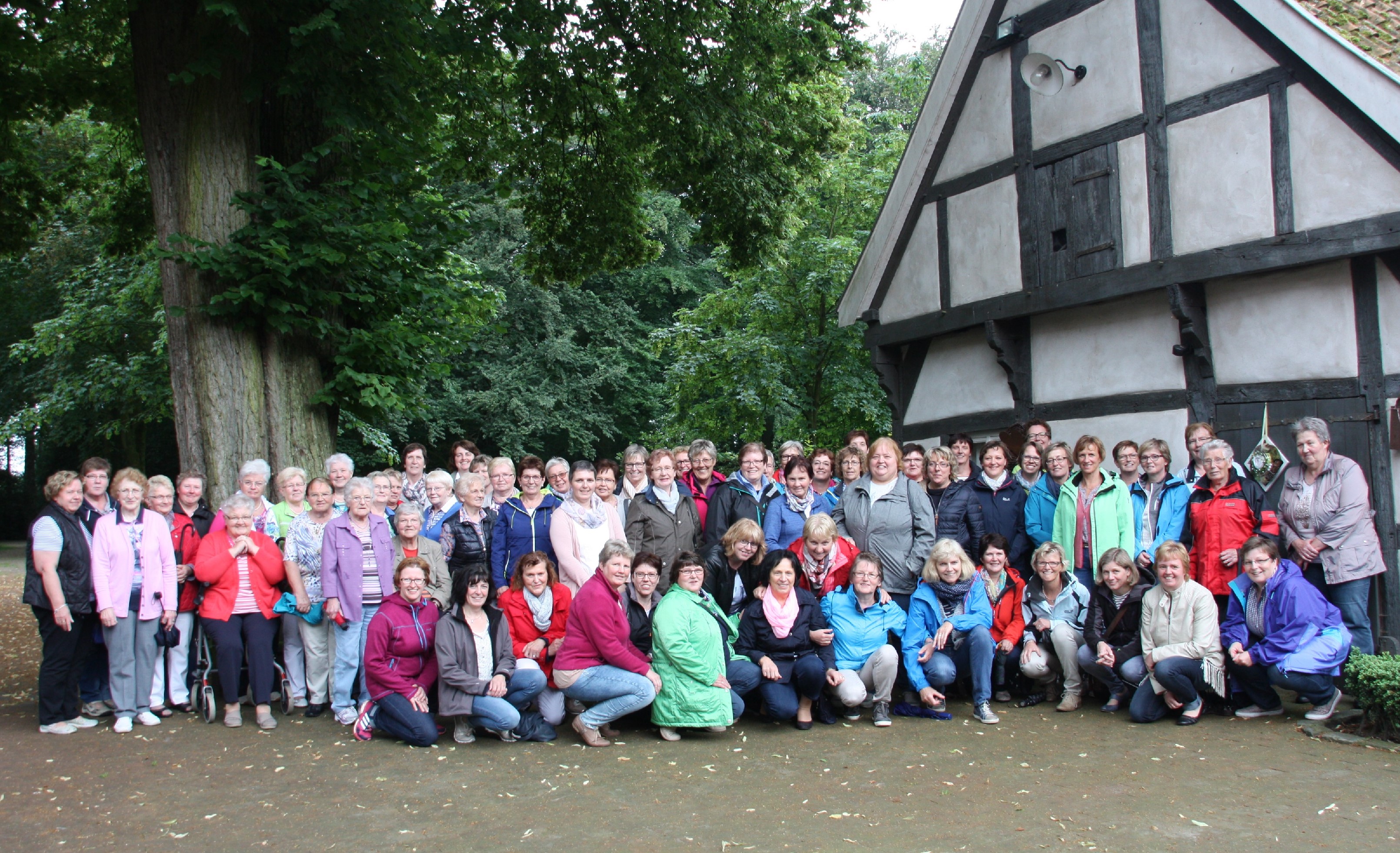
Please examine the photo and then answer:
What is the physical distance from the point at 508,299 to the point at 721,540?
22177 mm

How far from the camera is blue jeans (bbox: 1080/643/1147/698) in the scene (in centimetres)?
704

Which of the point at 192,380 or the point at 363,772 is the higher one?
the point at 192,380

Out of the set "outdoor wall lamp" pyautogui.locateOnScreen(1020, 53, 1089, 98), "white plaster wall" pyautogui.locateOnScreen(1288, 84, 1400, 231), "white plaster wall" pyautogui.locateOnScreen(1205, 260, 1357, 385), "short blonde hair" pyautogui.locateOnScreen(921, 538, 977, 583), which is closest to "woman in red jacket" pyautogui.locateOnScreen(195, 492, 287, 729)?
"short blonde hair" pyautogui.locateOnScreen(921, 538, 977, 583)

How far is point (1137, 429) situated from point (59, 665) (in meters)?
8.93

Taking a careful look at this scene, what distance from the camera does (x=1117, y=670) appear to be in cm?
712

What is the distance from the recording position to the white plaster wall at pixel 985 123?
36.5ft

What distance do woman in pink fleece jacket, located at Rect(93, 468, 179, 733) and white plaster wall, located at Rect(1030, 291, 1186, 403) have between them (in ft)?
26.8

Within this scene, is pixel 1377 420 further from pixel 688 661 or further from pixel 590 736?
pixel 590 736

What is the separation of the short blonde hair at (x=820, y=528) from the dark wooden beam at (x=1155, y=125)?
442 centimetres

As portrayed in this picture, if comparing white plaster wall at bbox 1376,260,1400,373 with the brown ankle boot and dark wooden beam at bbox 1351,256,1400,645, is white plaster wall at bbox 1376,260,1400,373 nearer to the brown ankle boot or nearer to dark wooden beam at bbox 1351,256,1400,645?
dark wooden beam at bbox 1351,256,1400,645

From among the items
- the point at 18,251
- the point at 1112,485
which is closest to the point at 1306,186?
the point at 1112,485

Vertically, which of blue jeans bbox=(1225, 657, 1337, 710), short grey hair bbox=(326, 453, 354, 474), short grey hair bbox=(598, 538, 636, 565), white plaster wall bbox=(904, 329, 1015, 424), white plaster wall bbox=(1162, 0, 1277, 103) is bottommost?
blue jeans bbox=(1225, 657, 1337, 710)

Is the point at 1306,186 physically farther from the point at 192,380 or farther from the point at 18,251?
the point at 18,251

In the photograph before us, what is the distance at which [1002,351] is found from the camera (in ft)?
36.3
